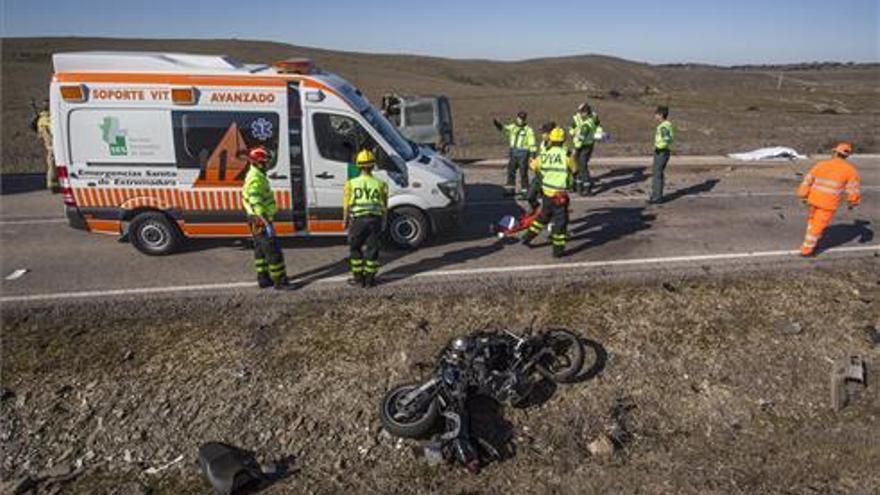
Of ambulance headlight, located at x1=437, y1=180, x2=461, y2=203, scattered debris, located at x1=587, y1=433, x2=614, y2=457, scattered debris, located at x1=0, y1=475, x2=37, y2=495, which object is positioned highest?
ambulance headlight, located at x1=437, y1=180, x2=461, y2=203

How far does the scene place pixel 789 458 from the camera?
5.76 m

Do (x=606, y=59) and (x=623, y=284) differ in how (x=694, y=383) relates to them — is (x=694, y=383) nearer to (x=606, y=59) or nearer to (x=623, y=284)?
(x=623, y=284)

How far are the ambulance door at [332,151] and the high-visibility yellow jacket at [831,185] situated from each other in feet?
22.2

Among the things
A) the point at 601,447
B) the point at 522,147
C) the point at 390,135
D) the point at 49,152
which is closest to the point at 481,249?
the point at 390,135

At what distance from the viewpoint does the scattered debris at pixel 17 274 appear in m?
8.73

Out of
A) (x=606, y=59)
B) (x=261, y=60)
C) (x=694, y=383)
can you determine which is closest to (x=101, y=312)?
(x=694, y=383)

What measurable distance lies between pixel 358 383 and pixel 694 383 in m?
3.69

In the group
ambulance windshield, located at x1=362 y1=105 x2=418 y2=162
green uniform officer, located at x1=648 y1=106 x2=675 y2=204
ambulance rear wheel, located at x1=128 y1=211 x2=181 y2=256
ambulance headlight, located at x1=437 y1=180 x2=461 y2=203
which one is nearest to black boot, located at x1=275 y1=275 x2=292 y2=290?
ambulance rear wheel, located at x1=128 y1=211 x2=181 y2=256

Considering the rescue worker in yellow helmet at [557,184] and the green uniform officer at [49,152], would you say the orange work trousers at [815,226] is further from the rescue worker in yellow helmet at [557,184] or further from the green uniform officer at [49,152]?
the green uniform officer at [49,152]

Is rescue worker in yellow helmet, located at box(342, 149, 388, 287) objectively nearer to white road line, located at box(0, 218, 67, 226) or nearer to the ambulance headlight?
the ambulance headlight

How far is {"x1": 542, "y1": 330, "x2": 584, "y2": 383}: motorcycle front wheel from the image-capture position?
21.3 feet

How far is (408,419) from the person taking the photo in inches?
230

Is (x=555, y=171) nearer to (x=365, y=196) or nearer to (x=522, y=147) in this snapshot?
(x=365, y=196)

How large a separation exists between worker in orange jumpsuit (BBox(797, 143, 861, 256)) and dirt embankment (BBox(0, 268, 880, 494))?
139 cm
